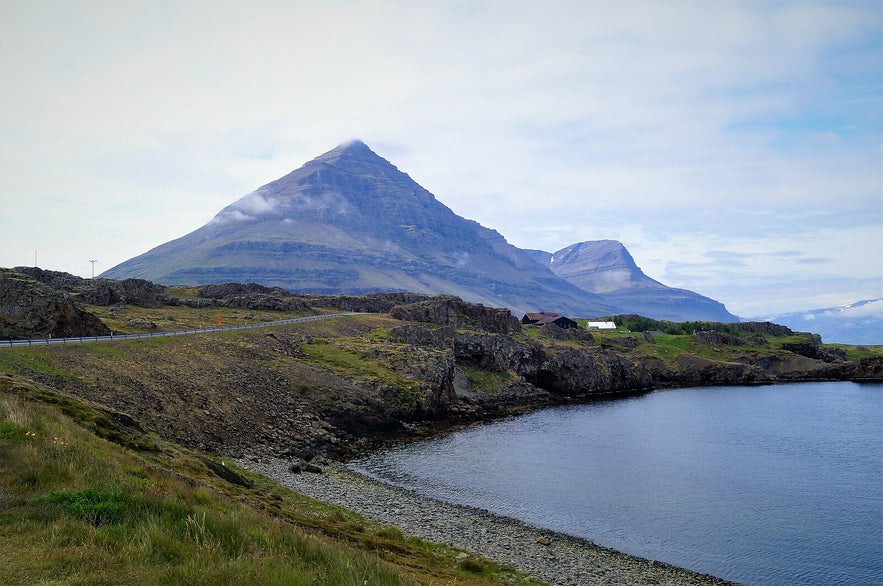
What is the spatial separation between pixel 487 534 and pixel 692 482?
28753 mm

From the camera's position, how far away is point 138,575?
1277 centimetres

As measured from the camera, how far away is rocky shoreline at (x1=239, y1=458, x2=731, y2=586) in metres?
36.6

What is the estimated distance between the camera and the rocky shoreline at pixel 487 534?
1442 inches

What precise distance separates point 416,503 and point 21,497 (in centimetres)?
3716

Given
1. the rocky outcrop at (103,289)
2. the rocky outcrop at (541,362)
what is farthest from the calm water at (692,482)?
the rocky outcrop at (103,289)

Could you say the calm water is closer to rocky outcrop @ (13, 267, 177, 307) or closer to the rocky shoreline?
the rocky shoreline

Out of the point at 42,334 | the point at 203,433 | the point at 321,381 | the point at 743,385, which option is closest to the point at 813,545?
the point at 203,433

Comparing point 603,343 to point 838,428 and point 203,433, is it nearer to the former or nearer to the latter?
point 838,428

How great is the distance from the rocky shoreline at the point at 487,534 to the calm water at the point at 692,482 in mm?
2639

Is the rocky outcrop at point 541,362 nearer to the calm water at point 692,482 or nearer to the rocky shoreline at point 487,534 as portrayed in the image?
the calm water at point 692,482

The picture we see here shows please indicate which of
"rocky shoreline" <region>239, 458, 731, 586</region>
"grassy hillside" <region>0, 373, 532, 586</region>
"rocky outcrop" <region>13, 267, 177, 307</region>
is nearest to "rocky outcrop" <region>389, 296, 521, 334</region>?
"rocky outcrop" <region>13, 267, 177, 307</region>

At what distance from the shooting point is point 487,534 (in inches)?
1674

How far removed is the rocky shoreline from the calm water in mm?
2639

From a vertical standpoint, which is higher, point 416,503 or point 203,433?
point 203,433
